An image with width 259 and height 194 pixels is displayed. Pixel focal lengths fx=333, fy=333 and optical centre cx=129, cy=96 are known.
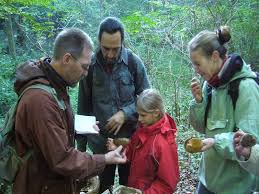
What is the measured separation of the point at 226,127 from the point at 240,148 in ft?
0.99

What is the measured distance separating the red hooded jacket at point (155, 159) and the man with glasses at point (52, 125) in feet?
1.92

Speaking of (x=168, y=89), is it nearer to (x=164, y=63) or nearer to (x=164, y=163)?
(x=164, y=63)

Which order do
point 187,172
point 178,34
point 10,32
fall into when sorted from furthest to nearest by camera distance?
1. point 10,32
2. point 178,34
3. point 187,172

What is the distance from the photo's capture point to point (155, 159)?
289 centimetres

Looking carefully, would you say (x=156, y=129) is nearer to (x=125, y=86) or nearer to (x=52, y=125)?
(x=125, y=86)

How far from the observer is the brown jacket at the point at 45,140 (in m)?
2.07

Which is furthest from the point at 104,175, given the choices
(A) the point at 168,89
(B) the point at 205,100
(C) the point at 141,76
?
(A) the point at 168,89

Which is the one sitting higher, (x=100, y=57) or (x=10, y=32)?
(x=10, y=32)

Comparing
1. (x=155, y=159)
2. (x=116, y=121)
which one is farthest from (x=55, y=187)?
(x=116, y=121)

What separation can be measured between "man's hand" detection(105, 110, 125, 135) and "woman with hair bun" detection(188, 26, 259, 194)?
78 centimetres

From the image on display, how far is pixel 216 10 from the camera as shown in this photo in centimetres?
717

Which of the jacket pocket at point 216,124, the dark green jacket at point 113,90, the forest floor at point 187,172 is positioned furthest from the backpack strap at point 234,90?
the forest floor at point 187,172

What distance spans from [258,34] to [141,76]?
19.7ft

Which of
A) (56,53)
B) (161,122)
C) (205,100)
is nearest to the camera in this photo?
(56,53)
